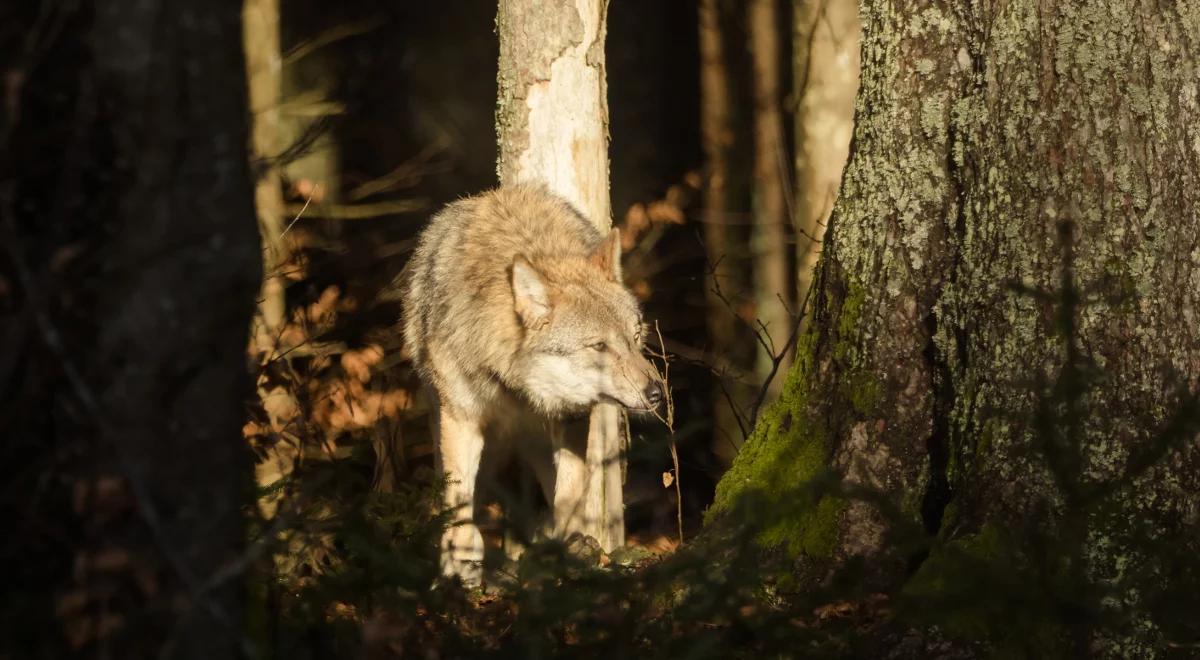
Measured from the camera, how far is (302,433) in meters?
4.11

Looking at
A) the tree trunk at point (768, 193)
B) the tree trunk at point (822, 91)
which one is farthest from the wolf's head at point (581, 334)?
the tree trunk at point (768, 193)

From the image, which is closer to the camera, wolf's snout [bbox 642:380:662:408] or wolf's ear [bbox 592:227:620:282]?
wolf's snout [bbox 642:380:662:408]

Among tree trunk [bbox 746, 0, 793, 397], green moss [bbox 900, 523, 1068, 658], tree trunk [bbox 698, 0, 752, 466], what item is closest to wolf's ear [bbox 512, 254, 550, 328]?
green moss [bbox 900, 523, 1068, 658]

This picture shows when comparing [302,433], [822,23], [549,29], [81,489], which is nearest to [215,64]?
[81,489]

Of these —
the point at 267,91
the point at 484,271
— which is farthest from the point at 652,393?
the point at 267,91

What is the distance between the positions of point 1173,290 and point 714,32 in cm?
728

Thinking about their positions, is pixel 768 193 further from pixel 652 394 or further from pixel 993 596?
pixel 993 596

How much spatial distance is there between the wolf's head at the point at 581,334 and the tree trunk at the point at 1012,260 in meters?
1.73

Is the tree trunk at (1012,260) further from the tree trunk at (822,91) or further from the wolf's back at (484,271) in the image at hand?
the tree trunk at (822,91)

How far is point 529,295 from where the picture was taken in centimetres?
647

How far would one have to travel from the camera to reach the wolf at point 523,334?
6.48 metres

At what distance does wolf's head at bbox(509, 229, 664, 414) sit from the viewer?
6.41 metres

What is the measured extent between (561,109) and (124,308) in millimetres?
4589

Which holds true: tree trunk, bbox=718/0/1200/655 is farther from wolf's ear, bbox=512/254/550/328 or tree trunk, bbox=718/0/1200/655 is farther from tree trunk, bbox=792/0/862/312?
tree trunk, bbox=792/0/862/312
